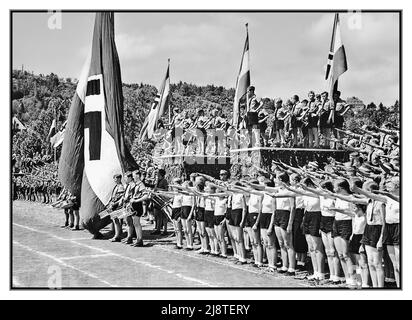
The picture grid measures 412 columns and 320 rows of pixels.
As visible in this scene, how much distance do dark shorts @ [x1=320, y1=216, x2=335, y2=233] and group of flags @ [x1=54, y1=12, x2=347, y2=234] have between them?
286cm

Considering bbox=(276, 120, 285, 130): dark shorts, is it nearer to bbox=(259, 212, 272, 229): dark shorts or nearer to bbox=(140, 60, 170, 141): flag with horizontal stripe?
bbox=(140, 60, 170, 141): flag with horizontal stripe

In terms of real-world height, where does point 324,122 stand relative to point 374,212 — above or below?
above

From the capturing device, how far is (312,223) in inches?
226

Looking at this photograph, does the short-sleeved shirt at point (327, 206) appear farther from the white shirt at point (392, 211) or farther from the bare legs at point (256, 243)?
the bare legs at point (256, 243)

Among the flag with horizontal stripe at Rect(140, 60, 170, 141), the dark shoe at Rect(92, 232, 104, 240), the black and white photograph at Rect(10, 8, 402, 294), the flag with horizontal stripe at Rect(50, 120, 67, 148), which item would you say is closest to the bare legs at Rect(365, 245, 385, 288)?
the black and white photograph at Rect(10, 8, 402, 294)

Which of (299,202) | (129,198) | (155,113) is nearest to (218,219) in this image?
(299,202)

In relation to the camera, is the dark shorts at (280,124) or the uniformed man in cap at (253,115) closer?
the uniformed man in cap at (253,115)

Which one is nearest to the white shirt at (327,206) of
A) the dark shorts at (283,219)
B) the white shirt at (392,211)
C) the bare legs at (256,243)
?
the dark shorts at (283,219)

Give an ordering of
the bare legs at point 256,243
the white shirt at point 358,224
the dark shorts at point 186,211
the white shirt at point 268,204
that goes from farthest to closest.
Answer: the dark shorts at point 186,211, the bare legs at point 256,243, the white shirt at point 268,204, the white shirt at point 358,224

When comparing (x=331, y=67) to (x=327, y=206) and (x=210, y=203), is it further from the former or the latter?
(x=210, y=203)

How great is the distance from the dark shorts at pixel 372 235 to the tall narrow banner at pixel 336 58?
2848 mm

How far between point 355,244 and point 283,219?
3.16ft

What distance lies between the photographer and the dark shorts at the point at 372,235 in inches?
201
